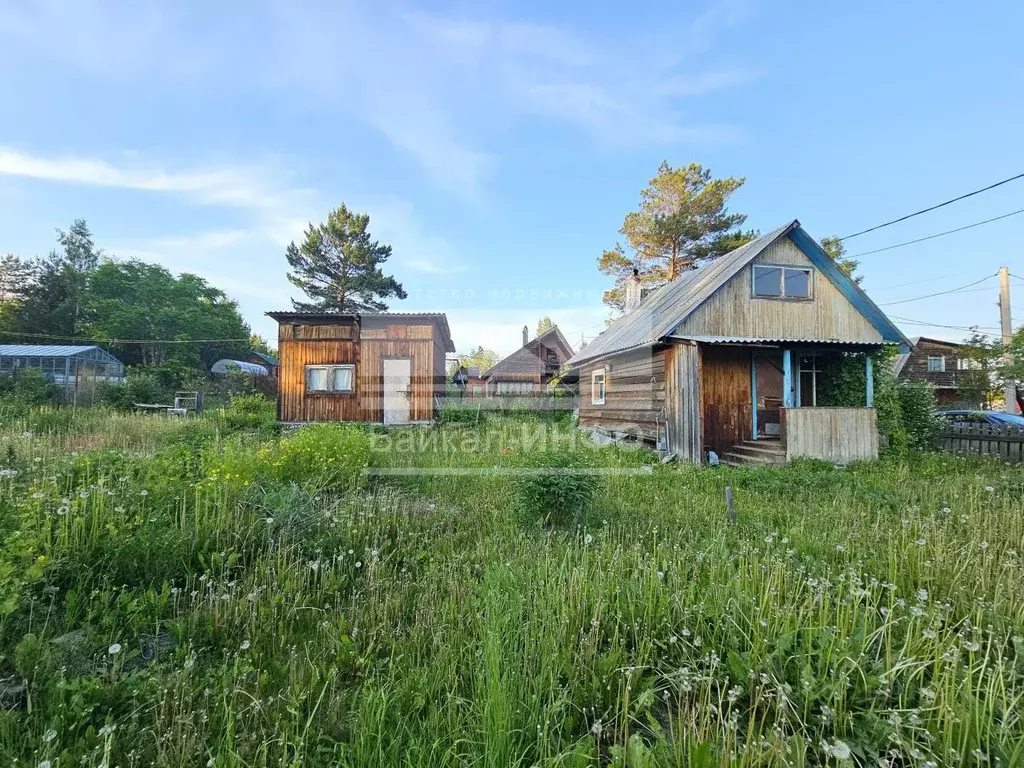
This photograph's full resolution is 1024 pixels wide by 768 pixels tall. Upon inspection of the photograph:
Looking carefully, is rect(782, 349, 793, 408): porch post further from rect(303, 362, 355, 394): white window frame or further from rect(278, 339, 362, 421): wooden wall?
rect(303, 362, 355, 394): white window frame

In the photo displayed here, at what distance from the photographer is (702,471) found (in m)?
9.00

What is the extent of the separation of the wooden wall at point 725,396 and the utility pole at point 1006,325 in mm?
14780

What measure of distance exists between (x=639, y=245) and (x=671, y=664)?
1119 inches

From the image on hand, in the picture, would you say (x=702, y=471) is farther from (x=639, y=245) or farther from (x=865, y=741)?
(x=639, y=245)

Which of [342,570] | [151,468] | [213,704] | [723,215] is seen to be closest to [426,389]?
[151,468]

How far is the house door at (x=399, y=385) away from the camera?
16.9m

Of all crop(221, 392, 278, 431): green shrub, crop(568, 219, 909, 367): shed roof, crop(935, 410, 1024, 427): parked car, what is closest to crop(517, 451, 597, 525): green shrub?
crop(568, 219, 909, 367): shed roof

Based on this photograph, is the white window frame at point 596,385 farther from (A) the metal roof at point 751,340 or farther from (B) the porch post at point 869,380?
(B) the porch post at point 869,380

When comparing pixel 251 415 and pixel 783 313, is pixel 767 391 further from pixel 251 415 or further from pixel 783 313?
pixel 251 415

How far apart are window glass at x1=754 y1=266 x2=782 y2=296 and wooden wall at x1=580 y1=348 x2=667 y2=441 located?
3065mm

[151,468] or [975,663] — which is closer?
[975,663]

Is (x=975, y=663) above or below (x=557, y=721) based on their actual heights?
above

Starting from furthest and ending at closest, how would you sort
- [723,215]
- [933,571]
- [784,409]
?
1. [723,215]
2. [784,409]
3. [933,571]

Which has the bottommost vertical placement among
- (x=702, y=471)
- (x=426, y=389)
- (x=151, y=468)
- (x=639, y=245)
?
(x=702, y=471)
